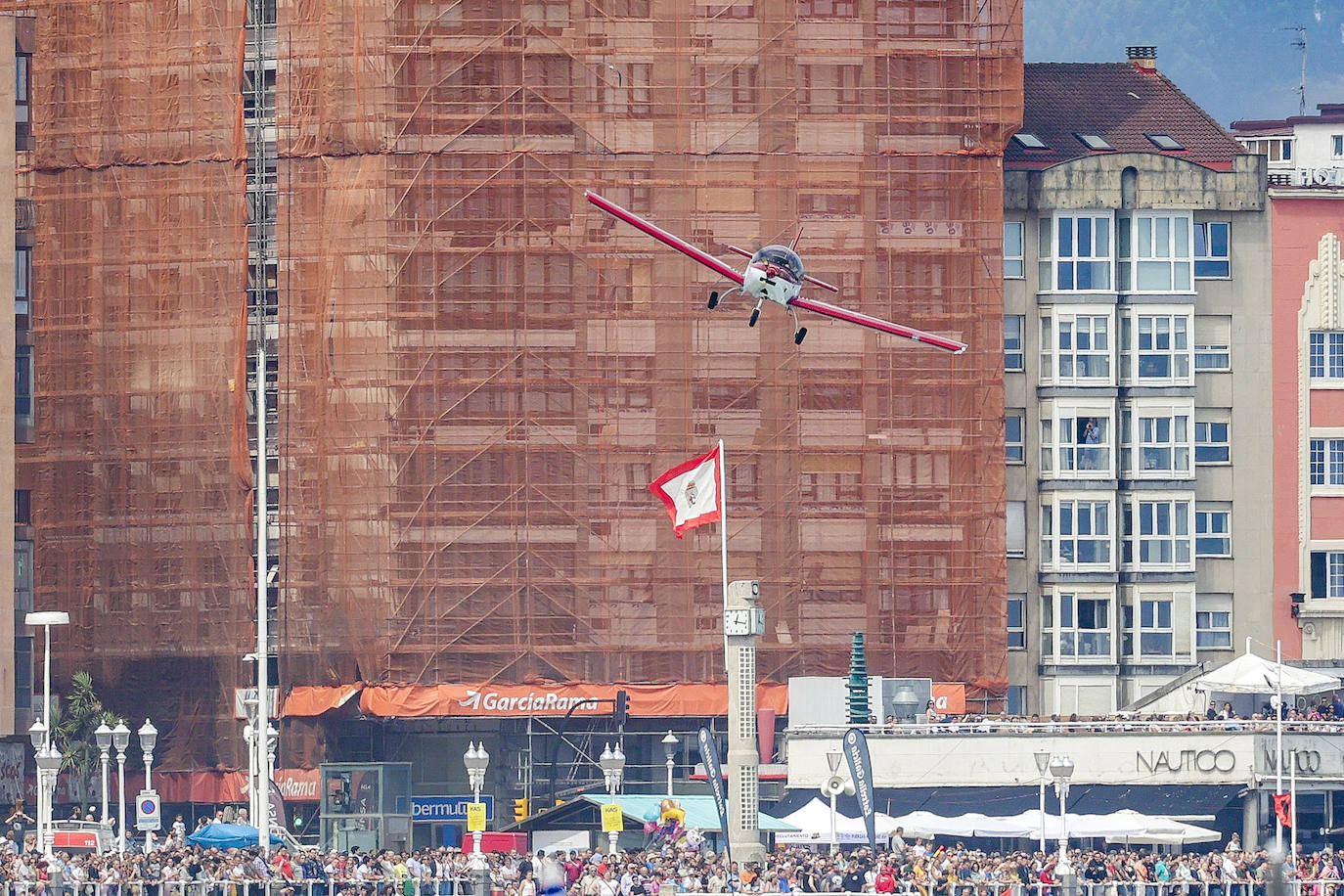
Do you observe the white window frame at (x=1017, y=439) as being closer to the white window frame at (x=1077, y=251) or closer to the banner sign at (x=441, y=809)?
the white window frame at (x=1077, y=251)

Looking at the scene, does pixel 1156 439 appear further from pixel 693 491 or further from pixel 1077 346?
pixel 693 491

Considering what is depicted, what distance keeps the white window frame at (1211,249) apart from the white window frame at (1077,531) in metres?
9.07

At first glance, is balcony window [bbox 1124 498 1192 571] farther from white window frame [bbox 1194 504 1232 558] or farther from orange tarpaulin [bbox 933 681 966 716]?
orange tarpaulin [bbox 933 681 966 716]

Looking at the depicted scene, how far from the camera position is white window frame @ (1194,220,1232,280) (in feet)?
348

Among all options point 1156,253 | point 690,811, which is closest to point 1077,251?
point 1156,253

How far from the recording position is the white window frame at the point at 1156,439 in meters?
105

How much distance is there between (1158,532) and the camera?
10488 cm

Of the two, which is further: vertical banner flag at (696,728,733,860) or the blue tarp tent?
vertical banner flag at (696,728,733,860)

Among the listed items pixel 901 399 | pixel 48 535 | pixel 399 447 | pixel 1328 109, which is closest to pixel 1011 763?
pixel 901 399

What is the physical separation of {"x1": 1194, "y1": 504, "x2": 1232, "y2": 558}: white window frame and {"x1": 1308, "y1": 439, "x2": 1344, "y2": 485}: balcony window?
337 cm

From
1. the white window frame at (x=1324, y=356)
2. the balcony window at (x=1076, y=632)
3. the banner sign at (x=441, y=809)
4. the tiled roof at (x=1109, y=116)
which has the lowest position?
the banner sign at (x=441, y=809)

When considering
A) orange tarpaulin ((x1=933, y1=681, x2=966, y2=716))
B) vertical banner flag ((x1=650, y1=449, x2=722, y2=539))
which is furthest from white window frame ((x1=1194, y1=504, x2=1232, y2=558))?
vertical banner flag ((x1=650, y1=449, x2=722, y2=539))

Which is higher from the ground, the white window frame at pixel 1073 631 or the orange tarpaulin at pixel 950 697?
the white window frame at pixel 1073 631

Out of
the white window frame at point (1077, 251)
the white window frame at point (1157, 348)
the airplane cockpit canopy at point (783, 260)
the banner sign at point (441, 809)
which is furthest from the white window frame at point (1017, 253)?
the airplane cockpit canopy at point (783, 260)
